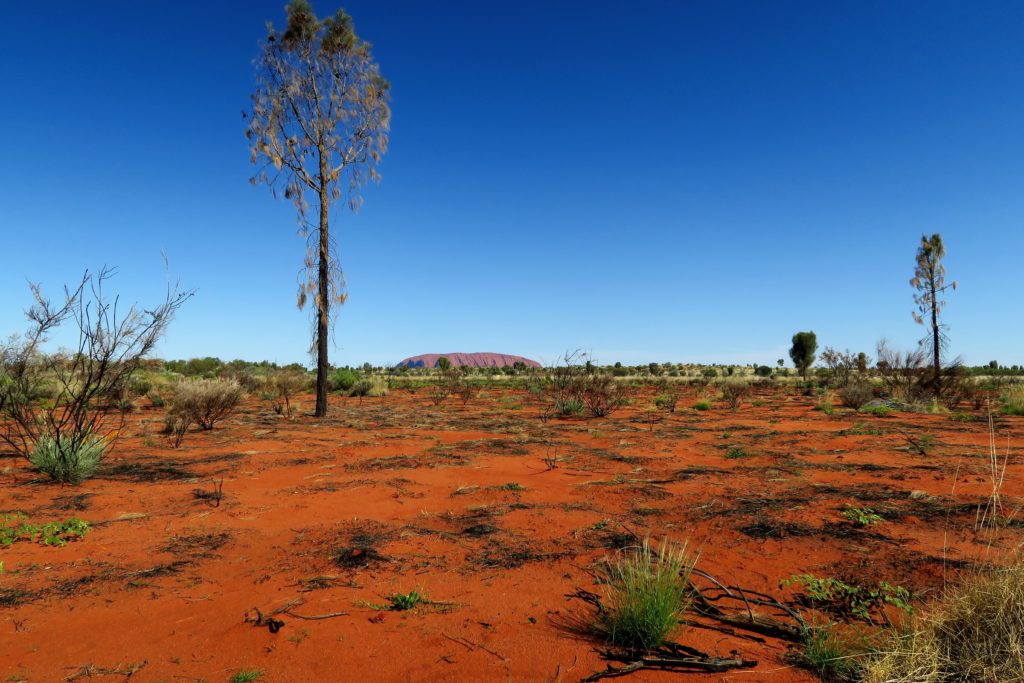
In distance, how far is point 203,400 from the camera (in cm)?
1374

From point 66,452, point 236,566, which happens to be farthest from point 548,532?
point 66,452

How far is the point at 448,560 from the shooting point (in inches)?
198

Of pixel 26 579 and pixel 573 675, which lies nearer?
pixel 573 675

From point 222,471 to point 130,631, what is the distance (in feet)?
18.4

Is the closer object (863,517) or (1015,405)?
(863,517)

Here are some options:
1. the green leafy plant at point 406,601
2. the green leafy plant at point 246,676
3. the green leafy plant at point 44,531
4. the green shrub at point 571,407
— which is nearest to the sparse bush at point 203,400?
the green leafy plant at point 44,531

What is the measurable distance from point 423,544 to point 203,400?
10898 mm

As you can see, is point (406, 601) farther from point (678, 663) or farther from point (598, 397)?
point (598, 397)

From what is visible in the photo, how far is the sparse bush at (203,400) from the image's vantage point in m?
13.4

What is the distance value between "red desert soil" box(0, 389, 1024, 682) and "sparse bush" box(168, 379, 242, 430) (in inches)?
95.2

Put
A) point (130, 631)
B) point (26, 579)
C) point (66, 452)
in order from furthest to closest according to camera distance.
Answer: point (66, 452), point (26, 579), point (130, 631)

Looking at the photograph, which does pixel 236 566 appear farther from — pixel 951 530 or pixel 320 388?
pixel 320 388

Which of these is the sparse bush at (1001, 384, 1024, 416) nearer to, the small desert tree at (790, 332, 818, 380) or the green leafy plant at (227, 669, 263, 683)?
the green leafy plant at (227, 669, 263, 683)

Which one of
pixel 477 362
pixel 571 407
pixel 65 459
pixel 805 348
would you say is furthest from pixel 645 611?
pixel 477 362
